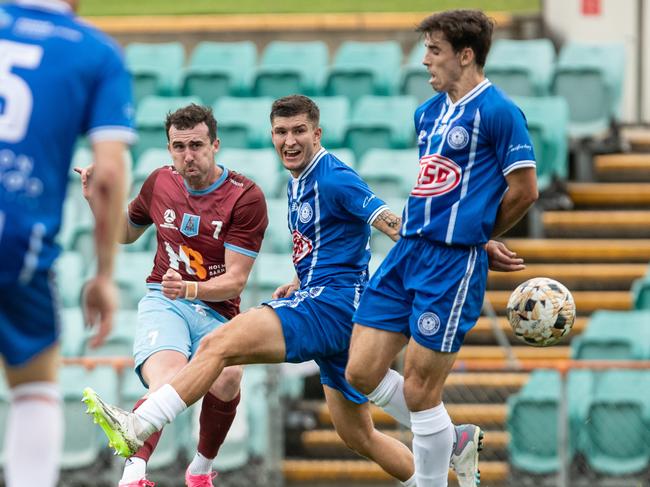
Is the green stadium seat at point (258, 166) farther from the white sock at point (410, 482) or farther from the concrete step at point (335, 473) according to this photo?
the white sock at point (410, 482)

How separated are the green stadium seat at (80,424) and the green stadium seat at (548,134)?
4739 millimetres

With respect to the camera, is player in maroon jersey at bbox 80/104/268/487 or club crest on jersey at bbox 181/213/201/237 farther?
club crest on jersey at bbox 181/213/201/237

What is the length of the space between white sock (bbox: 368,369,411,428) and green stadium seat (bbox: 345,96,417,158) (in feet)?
24.5

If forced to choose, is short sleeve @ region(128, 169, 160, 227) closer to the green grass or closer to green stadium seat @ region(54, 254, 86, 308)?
green stadium seat @ region(54, 254, 86, 308)

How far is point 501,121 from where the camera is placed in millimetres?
6898

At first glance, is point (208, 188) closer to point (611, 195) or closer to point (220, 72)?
point (611, 195)

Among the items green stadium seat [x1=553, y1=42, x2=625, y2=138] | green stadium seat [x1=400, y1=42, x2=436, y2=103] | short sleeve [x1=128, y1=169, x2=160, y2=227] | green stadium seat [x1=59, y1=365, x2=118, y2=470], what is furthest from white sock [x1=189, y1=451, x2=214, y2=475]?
green stadium seat [x1=553, y1=42, x2=625, y2=138]

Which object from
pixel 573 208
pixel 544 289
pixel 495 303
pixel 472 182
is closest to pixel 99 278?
pixel 472 182

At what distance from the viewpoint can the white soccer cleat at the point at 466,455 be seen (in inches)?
295

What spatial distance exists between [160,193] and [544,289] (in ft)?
6.91

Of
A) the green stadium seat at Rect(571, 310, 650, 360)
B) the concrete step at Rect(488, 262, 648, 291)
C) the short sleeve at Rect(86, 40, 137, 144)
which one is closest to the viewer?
the short sleeve at Rect(86, 40, 137, 144)

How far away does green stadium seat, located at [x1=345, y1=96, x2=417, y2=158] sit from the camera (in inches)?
587

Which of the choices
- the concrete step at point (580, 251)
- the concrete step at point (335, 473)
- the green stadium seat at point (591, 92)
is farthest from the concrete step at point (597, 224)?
the concrete step at point (335, 473)

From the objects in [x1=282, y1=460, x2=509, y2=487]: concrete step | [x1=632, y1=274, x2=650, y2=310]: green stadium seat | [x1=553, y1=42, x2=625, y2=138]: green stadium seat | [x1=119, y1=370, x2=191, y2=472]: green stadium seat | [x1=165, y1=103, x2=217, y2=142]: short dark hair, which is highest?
[x1=553, y1=42, x2=625, y2=138]: green stadium seat
